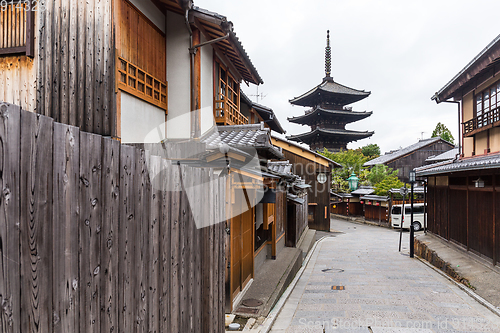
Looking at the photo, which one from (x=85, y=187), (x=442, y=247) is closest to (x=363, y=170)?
(x=442, y=247)

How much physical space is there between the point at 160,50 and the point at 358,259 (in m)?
11.6

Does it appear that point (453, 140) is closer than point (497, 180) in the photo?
No

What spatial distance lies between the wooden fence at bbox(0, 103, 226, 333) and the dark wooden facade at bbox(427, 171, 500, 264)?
10430 millimetres

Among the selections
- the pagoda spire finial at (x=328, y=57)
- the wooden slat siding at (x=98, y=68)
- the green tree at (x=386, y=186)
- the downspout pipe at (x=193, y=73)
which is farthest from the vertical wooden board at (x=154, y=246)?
the pagoda spire finial at (x=328, y=57)

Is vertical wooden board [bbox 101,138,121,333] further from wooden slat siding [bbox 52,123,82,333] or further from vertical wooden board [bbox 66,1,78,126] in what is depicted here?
vertical wooden board [bbox 66,1,78,126]

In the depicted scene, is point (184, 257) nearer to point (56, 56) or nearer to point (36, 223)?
point (36, 223)

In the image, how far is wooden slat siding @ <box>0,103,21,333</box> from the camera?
1399 millimetres

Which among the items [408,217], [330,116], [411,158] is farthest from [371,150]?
[408,217]

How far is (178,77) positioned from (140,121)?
79.8 inches

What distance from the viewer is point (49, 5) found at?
22.4ft

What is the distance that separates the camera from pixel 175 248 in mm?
3223

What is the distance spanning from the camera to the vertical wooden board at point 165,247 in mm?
2932

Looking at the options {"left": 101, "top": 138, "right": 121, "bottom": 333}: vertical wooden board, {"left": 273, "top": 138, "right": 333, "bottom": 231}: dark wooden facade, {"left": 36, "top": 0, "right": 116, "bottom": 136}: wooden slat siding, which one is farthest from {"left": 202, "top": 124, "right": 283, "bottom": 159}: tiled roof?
{"left": 273, "top": 138, "right": 333, "bottom": 231}: dark wooden facade

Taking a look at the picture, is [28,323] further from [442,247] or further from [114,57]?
[442,247]
